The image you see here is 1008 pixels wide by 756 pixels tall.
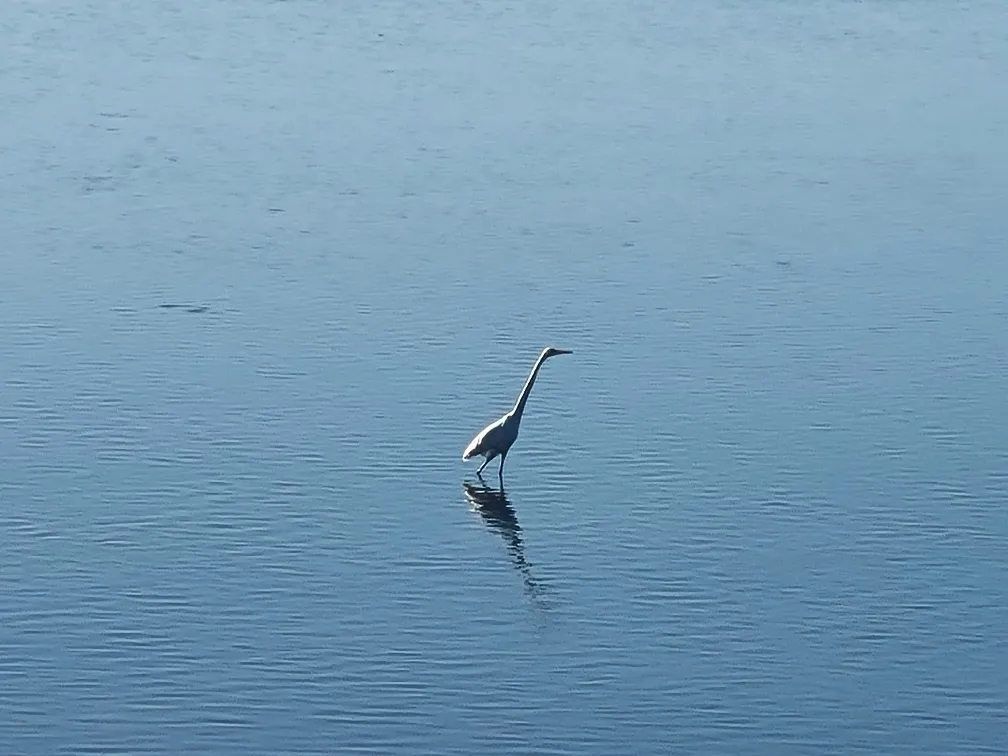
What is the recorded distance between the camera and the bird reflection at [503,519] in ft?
49.1

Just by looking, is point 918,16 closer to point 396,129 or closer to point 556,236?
point 396,129

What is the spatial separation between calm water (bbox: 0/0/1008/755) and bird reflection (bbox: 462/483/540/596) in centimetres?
4

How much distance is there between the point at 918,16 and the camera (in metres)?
36.0

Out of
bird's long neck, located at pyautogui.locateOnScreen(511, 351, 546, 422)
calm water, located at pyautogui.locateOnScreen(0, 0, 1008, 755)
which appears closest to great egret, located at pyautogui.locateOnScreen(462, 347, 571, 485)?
bird's long neck, located at pyautogui.locateOnScreen(511, 351, 546, 422)

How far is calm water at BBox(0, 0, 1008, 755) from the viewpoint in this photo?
13.2m

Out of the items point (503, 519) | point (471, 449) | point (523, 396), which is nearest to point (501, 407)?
point (523, 396)

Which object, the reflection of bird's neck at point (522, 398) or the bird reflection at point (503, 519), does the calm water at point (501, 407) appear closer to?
the bird reflection at point (503, 519)

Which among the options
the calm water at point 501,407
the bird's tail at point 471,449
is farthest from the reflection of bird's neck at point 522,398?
the calm water at point 501,407

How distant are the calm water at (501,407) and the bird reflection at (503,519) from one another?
4 cm

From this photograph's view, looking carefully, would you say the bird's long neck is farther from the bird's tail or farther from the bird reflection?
the bird reflection

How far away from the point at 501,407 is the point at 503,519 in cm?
218

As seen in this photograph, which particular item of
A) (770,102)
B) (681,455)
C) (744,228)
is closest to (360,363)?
(681,455)

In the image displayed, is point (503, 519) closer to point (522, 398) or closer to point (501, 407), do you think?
point (522, 398)

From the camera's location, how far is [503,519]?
51.9 feet
